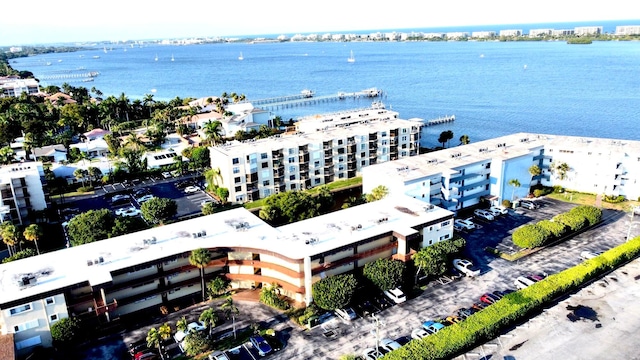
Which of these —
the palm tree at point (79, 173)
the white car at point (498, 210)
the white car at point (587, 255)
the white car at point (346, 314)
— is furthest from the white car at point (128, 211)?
the white car at point (587, 255)

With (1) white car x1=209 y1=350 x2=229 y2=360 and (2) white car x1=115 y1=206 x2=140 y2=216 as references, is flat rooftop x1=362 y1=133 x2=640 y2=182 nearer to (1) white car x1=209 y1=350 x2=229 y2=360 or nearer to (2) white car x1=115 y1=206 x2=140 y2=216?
(1) white car x1=209 y1=350 x2=229 y2=360

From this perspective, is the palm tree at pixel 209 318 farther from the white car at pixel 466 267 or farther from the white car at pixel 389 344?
the white car at pixel 466 267

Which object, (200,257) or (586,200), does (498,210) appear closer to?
(586,200)

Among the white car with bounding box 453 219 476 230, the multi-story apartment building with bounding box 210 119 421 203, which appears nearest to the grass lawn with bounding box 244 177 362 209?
the multi-story apartment building with bounding box 210 119 421 203

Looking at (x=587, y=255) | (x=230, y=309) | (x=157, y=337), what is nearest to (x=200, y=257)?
(x=230, y=309)

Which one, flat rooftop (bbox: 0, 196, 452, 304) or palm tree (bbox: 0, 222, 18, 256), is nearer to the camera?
flat rooftop (bbox: 0, 196, 452, 304)

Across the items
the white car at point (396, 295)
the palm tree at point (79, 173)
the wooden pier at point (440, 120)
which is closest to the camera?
the white car at point (396, 295)
